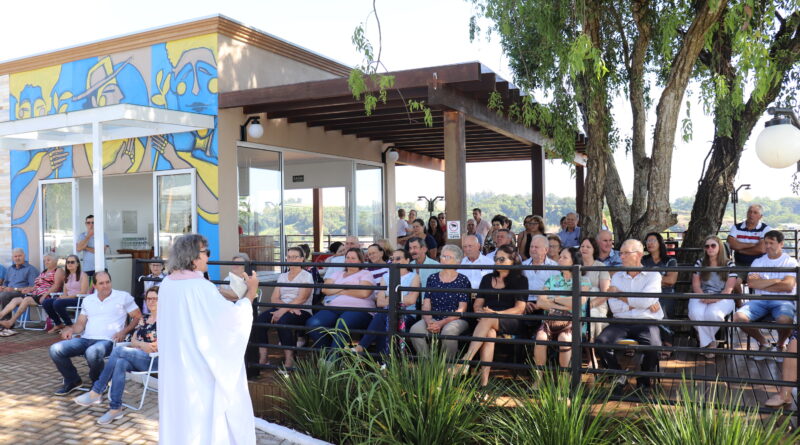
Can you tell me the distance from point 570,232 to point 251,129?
460 cm

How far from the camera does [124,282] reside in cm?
1089

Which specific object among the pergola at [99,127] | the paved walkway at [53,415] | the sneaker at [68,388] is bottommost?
the paved walkway at [53,415]

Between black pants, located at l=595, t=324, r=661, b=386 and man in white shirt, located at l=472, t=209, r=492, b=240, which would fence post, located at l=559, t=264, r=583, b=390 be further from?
man in white shirt, located at l=472, t=209, r=492, b=240

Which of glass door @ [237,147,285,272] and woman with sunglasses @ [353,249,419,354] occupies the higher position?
glass door @ [237,147,285,272]

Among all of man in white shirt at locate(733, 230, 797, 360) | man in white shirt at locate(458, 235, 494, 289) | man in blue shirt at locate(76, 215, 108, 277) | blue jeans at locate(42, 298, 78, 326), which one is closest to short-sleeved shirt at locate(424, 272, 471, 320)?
man in white shirt at locate(458, 235, 494, 289)

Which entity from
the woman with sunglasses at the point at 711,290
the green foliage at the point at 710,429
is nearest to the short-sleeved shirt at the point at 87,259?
the woman with sunglasses at the point at 711,290

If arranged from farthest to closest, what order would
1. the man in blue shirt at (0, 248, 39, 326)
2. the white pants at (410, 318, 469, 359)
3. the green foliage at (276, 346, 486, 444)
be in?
1. the man in blue shirt at (0, 248, 39, 326)
2. the white pants at (410, 318, 469, 359)
3. the green foliage at (276, 346, 486, 444)

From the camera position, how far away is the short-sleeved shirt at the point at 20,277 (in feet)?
30.5

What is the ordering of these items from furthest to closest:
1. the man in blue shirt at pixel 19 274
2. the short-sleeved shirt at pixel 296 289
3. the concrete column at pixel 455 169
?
the man in blue shirt at pixel 19 274, the concrete column at pixel 455 169, the short-sleeved shirt at pixel 296 289

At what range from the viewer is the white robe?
3.32m

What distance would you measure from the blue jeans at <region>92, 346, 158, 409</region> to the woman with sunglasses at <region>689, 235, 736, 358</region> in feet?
15.4

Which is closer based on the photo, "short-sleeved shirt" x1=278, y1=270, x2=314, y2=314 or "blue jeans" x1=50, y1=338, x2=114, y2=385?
"blue jeans" x1=50, y1=338, x2=114, y2=385

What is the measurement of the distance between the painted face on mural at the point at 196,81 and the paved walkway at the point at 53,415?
3.80 metres

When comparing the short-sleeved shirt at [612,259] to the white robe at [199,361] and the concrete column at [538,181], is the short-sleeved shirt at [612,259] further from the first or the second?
the concrete column at [538,181]
